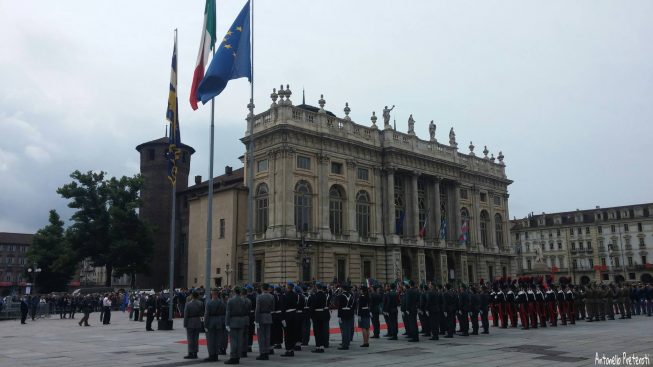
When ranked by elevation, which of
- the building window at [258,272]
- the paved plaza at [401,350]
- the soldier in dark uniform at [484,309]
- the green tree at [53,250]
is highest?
the green tree at [53,250]

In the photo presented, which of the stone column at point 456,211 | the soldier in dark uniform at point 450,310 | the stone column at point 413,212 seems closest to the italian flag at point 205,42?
the soldier in dark uniform at point 450,310

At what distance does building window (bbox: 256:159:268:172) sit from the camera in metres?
43.5

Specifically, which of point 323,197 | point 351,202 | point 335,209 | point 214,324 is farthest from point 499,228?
point 214,324

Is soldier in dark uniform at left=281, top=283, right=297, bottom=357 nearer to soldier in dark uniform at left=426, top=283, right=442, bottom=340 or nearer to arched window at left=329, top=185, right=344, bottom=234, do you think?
soldier in dark uniform at left=426, top=283, right=442, bottom=340

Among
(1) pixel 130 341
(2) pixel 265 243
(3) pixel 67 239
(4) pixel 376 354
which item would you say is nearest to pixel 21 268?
(3) pixel 67 239

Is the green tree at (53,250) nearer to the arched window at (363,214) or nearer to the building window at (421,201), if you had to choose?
the arched window at (363,214)

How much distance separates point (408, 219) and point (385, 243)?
4.68 m

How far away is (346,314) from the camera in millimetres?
16219

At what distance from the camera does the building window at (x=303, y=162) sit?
43.1 meters

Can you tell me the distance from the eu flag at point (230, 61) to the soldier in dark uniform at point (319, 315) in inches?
273


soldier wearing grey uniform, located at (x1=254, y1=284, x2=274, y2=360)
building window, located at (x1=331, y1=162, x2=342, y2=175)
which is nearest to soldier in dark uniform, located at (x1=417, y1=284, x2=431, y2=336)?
soldier wearing grey uniform, located at (x1=254, y1=284, x2=274, y2=360)

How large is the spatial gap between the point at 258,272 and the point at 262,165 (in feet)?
28.2

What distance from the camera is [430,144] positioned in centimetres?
5428

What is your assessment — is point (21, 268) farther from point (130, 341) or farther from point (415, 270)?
point (130, 341)
